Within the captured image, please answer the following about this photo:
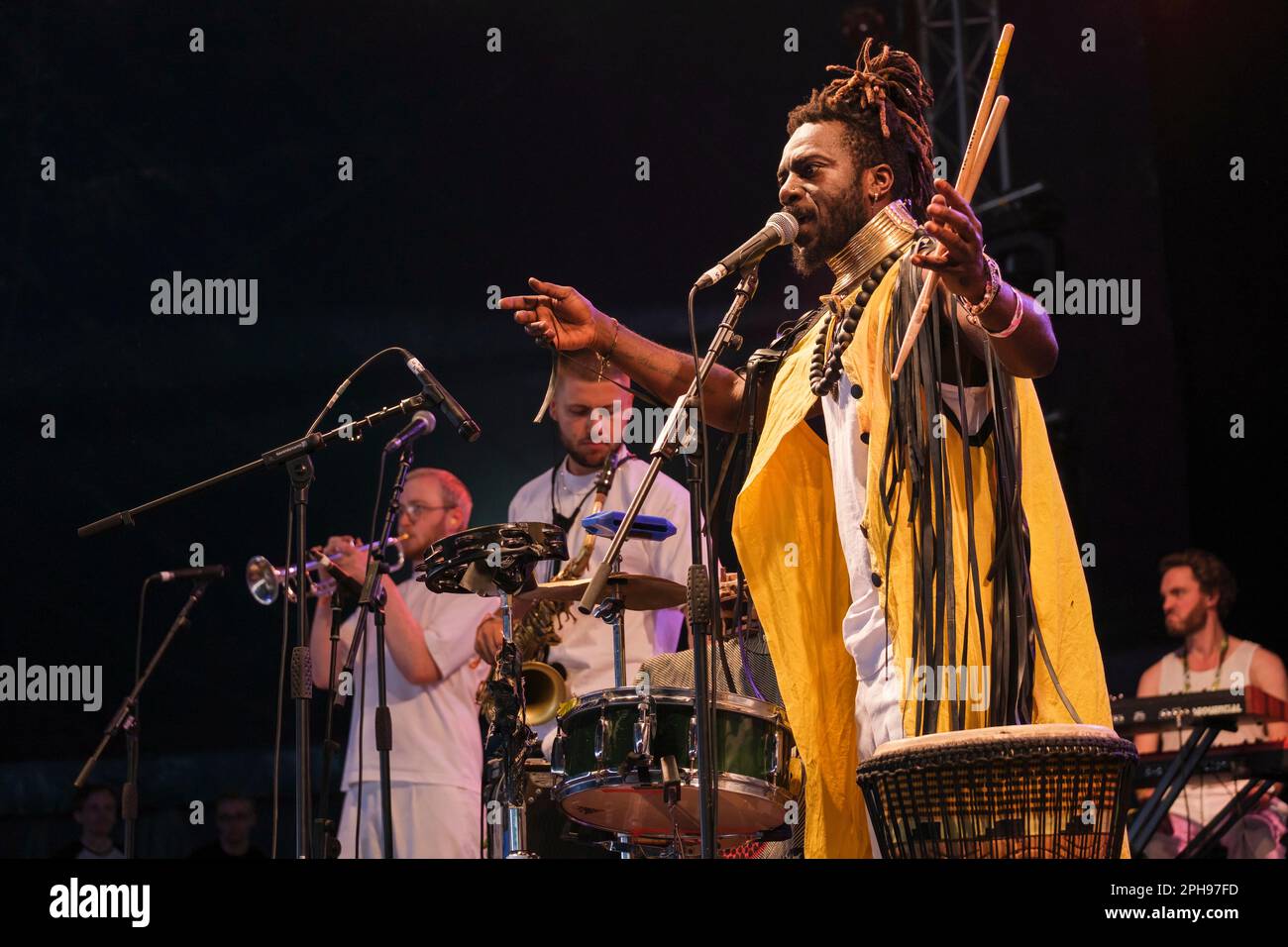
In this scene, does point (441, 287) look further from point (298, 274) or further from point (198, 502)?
point (198, 502)

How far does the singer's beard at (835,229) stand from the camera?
3.74 metres

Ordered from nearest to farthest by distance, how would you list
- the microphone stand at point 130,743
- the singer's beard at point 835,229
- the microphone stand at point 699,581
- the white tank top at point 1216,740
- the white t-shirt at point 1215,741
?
the microphone stand at point 699,581, the singer's beard at point 835,229, the microphone stand at point 130,743, the white t-shirt at point 1215,741, the white tank top at point 1216,740

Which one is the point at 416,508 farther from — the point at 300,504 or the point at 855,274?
the point at 855,274

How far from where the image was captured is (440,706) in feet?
19.5

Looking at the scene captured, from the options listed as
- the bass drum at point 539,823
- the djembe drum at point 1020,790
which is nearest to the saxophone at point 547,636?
the bass drum at point 539,823

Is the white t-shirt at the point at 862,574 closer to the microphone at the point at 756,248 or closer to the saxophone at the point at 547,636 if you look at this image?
the microphone at the point at 756,248

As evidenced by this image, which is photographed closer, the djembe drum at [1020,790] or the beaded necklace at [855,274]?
the djembe drum at [1020,790]

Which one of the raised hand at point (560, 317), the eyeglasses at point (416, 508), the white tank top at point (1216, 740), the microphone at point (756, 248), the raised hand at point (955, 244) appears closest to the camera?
the raised hand at point (955, 244)

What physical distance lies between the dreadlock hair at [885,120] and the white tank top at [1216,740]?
274cm

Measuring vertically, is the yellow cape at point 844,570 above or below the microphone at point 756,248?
below
